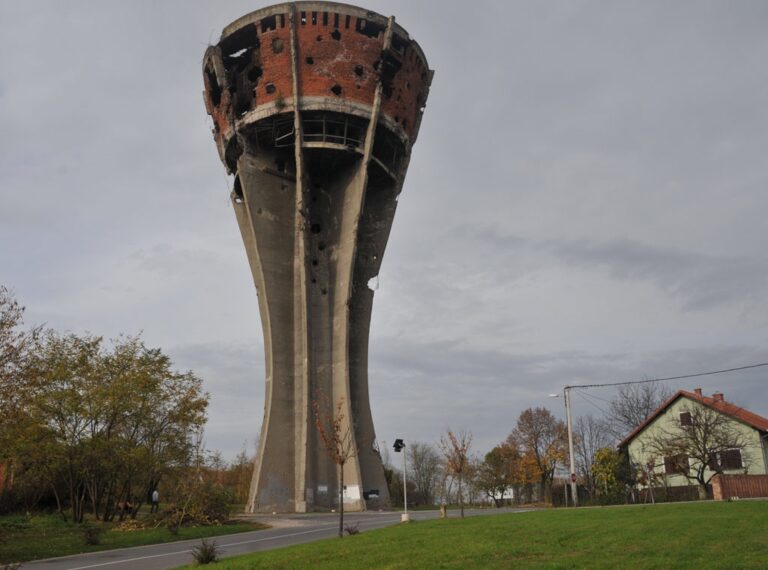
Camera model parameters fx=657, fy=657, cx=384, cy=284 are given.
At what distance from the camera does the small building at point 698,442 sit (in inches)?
1303

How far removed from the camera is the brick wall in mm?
24516

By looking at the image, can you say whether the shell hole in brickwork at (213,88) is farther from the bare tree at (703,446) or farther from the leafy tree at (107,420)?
the bare tree at (703,446)

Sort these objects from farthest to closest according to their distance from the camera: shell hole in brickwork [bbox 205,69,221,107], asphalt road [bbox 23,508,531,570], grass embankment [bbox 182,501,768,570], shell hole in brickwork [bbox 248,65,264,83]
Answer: shell hole in brickwork [bbox 205,69,221,107] → shell hole in brickwork [bbox 248,65,264,83] → asphalt road [bbox 23,508,531,570] → grass embankment [bbox 182,501,768,570]

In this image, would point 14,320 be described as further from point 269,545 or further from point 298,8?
point 298,8

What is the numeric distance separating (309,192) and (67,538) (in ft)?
62.9

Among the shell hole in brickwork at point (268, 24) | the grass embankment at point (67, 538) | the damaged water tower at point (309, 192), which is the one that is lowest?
the grass embankment at point (67, 538)

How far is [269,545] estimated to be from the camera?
14.1 m

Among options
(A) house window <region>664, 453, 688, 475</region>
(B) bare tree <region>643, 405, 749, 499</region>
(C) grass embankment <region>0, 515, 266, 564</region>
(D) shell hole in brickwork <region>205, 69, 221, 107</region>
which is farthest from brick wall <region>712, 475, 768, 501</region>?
(D) shell hole in brickwork <region>205, 69, 221, 107</region>

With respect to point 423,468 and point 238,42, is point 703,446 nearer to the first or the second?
point 238,42

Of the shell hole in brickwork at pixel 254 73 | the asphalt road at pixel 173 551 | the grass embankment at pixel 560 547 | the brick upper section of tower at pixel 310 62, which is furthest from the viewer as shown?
the shell hole in brickwork at pixel 254 73

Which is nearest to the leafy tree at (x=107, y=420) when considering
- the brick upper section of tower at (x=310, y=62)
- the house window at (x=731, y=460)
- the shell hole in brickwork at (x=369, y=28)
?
the brick upper section of tower at (x=310, y=62)

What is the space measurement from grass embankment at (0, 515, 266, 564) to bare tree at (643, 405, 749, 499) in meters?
22.9

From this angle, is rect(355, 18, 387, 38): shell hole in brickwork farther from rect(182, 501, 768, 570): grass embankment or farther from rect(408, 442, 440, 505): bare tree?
rect(408, 442, 440, 505): bare tree

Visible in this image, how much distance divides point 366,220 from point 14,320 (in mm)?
21088
